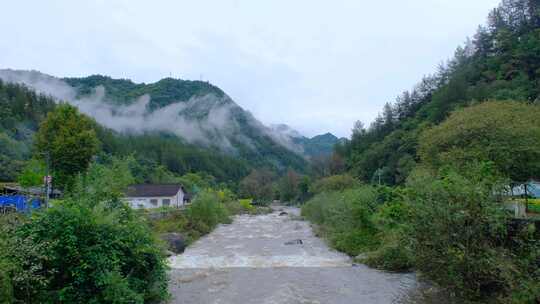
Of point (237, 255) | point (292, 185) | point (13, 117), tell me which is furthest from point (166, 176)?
point (237, 255)

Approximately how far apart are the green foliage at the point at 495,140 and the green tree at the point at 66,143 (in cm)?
3541

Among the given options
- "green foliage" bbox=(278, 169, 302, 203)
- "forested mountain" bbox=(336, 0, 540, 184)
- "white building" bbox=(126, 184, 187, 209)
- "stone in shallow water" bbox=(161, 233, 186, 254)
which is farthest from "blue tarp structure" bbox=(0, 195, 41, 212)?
"green foliage" bbox=(278, 169, 302, 203)

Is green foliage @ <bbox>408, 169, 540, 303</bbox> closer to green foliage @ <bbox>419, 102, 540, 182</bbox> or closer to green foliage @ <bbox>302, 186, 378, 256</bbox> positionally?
green foliage @ <bbox>419, 102, 540, 182</bbox>

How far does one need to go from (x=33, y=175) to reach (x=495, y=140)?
128 ft

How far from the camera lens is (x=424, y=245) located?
15.1 meters

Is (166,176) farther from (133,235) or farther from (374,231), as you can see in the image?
(133,235)

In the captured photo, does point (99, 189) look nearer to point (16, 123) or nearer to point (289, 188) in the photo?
point (16, 123)

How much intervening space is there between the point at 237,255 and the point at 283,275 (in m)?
7.85

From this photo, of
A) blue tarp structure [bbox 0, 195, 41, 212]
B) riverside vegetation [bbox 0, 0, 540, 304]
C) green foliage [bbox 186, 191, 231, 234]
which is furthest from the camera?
green foliage [bbox 186, 191, 231, 234]

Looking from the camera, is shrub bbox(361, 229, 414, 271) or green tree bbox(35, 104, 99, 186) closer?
shrub bbox(361, 229, 414, 271)

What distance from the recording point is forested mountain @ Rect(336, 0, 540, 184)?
56159 mm

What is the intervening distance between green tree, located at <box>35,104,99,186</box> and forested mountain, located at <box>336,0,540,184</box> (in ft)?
127

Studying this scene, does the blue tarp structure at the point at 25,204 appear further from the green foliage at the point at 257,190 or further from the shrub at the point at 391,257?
the green foliage at the point at 257,190

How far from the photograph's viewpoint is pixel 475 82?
67312 mm
